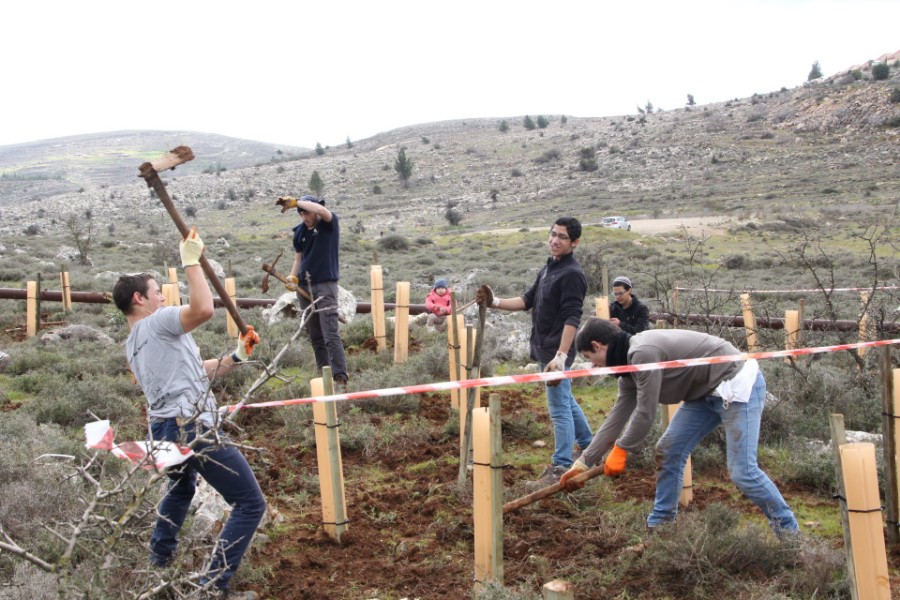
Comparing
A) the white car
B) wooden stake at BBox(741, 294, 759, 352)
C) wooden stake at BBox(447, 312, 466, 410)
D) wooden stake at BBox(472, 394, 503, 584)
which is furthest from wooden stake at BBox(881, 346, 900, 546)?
the white car

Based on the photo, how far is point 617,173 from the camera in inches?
2117

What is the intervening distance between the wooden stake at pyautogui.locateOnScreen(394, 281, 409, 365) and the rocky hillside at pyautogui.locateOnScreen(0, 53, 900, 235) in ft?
87.5

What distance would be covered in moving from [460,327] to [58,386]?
14.7 feet

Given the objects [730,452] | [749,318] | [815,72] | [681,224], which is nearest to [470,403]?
[730,452]

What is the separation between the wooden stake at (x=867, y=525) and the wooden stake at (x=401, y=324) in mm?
6433

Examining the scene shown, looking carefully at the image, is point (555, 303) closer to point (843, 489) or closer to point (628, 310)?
point (843, 489)

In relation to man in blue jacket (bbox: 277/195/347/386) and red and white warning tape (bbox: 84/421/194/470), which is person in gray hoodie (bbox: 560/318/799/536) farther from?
man in blue jacket (bbox: 277/195/347/386)

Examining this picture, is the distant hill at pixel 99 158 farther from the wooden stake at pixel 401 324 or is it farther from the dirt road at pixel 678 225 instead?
the wooden stake at pixel 401 324

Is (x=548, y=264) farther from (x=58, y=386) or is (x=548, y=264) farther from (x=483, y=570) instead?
(x=58, y=386)

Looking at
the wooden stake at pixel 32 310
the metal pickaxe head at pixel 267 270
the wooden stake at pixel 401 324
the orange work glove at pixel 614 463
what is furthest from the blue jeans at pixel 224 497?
the wooden stake at pixel 32 310

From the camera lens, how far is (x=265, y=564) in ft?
14.4

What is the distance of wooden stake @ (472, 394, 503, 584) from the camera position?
3.74m

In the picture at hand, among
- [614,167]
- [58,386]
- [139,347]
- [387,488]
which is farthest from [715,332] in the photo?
[614,167]

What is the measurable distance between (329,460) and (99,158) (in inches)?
5342
